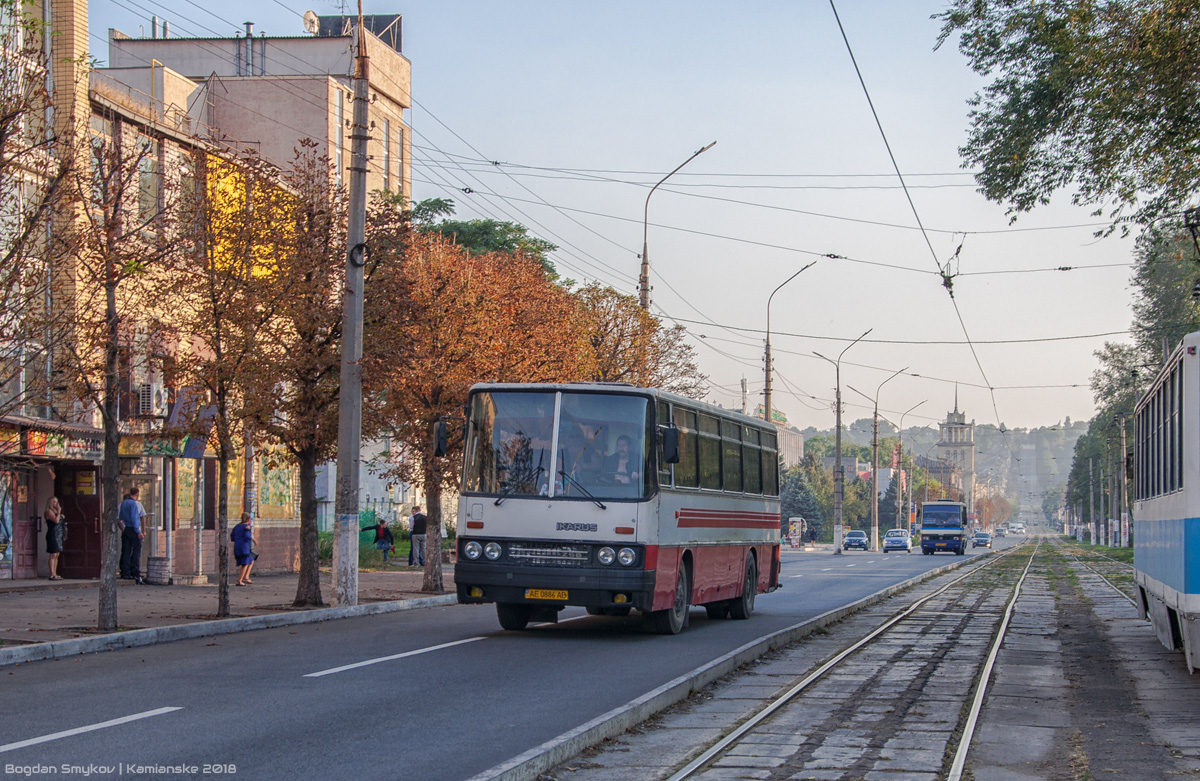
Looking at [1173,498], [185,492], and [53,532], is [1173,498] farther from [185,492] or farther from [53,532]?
[185,492]

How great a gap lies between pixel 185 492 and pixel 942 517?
5136cm

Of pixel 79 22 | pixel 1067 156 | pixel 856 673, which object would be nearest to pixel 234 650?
pixel 856 673

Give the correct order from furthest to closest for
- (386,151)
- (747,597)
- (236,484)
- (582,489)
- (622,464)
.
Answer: (386,151) → (236,484) → (747,597) → (622,464) → (582,489)

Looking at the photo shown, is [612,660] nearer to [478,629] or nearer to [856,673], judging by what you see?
[856,673]

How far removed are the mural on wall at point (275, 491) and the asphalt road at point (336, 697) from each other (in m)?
16.8

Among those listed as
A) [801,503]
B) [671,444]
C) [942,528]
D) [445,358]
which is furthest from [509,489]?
[801,503]

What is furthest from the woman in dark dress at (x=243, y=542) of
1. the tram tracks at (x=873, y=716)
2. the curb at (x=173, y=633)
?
the tram tracks at (x=873, y=716)

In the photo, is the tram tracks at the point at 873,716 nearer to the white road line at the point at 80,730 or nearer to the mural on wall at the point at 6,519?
the white road line at the point at 80,730

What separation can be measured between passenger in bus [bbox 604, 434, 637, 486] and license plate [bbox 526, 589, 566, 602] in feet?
5.04

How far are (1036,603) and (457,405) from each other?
40.7 feet

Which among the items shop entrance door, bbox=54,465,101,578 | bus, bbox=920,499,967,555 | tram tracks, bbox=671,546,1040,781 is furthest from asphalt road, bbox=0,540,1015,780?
bus, bbox=920,499,967,555

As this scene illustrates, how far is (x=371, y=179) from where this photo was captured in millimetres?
53469

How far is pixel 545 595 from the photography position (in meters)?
16.0

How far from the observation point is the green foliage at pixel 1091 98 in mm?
16719
